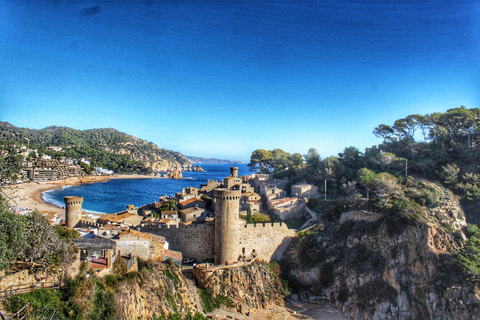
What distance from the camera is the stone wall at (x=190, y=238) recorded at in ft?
65.4

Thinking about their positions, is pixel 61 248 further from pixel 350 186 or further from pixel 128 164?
pixel 128 164

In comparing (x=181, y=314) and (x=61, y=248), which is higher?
(x=61, y=248)

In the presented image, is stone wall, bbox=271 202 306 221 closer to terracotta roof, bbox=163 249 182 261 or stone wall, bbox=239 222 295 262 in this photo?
stone wall, bbox=239 222 295 262

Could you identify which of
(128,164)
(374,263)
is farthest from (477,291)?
(128,164)

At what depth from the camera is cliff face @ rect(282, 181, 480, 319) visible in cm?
1812

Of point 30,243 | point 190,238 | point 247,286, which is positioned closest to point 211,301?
point 247,286

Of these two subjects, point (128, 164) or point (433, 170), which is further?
point (128, 164)

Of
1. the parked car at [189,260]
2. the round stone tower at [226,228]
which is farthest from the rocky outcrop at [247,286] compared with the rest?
Result: the parked car at [189,260]

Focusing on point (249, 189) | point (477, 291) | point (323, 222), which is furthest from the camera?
point (249, 189)

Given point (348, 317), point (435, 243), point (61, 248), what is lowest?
point (348, 317)

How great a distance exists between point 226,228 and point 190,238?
276 centimetres

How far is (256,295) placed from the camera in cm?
1919

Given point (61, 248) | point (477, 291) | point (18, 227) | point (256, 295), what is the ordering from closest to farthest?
point (18, 227) → point (61, 248) → point (477, 291) → point (256, 295)

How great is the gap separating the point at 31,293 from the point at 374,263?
65.9 feet
